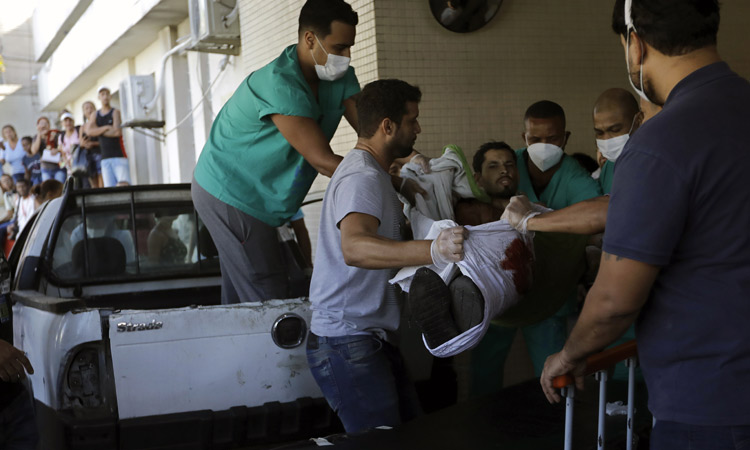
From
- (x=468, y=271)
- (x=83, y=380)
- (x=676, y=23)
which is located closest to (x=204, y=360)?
(x=83, y=380)

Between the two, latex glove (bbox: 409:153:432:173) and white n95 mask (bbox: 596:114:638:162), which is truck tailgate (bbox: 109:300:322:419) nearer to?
latex glove (bbox: 409:153:432:173)

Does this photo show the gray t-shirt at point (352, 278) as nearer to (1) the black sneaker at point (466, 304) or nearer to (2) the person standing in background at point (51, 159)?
(1) the black sneaker at point (466, 304)

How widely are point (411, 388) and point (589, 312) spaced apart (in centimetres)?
136

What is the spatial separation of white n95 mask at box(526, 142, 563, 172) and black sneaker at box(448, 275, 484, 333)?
1.69 metres

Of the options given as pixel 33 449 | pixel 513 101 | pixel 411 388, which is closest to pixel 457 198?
pixel 411 388

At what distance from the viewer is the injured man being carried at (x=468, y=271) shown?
2459 mm

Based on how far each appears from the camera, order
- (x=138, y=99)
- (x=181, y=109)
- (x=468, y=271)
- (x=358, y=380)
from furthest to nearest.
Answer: (x=138, y=99) < (x=181, y=109) < (x=358, y=380) < (x=468, y=271)

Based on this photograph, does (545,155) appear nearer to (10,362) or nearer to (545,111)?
(545,111)

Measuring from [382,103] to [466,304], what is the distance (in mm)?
828

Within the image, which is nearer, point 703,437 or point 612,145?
point 703,437

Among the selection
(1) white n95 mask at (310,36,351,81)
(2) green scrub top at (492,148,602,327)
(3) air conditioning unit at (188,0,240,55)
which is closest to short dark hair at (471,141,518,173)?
(2) green scrub top at (492,148,602,327)

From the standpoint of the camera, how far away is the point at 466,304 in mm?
2455

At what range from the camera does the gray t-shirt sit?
2.77 metres

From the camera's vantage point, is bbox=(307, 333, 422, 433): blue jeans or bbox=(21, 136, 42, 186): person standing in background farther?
bbox=(21, 136, 42, 186): person standing in background
